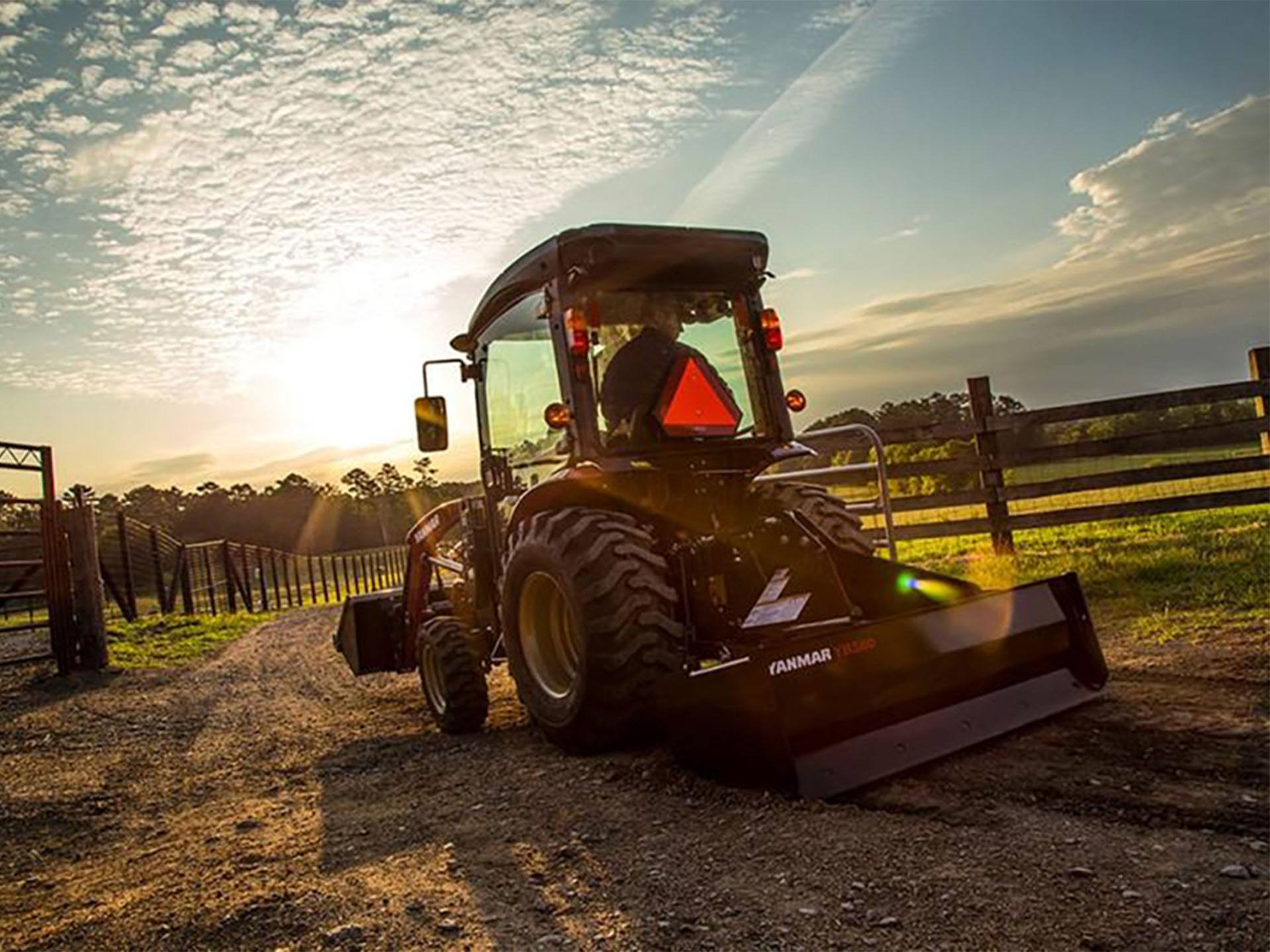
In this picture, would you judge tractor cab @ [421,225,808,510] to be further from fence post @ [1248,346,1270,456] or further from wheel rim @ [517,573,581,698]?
fence post @ [1248,346,1270,456]

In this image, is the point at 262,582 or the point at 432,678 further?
the point at 262,582

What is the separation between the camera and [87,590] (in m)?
10.9

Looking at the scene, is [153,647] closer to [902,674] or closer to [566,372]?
[566,372]

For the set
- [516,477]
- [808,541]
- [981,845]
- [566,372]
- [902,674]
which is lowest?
[981,845]

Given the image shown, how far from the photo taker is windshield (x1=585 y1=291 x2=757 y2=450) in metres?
5.12

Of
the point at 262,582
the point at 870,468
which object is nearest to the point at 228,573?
the point at 262,582

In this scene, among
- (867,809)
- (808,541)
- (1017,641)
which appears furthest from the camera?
(808,541)

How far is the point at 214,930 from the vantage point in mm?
3133

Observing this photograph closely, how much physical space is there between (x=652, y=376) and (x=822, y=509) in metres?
1.18

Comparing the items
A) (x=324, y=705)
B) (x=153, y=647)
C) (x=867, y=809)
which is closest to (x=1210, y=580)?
(x=867, y=809)

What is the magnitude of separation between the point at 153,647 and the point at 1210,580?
1158cm

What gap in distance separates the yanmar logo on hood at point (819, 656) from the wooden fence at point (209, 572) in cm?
415

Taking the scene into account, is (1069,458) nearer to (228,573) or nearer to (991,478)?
(991,478)

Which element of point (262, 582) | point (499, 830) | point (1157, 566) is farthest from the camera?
point (262, 582)
